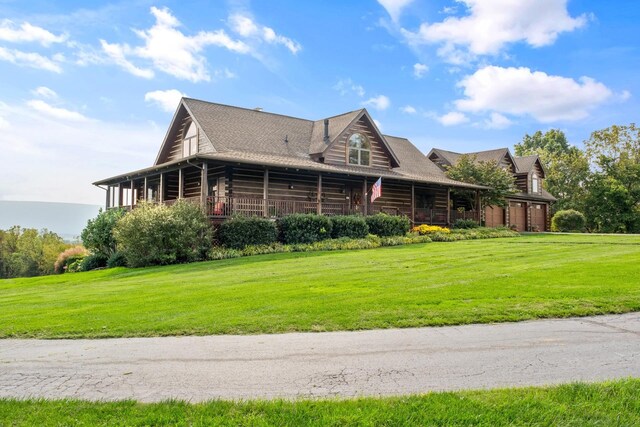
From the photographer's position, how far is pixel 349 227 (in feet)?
78.3

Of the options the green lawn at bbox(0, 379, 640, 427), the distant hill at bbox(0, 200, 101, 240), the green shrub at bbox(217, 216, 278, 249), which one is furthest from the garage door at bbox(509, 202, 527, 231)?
the distant hill at bbox(0, 200, 101, 240)

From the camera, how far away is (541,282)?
10555mm

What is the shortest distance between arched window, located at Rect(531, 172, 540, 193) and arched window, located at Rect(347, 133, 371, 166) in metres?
21.5

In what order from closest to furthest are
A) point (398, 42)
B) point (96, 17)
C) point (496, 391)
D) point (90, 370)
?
point (496, 391)
point (90, 370)
point (96, 17)
point (398, 42)

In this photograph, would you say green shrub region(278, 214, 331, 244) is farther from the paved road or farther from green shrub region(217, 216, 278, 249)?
the paved road

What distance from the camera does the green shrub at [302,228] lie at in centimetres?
2227

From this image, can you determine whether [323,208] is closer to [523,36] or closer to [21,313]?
[523,36]

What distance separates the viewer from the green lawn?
399cm

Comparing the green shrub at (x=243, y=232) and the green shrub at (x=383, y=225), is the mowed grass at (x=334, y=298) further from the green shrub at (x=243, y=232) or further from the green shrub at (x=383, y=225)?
the green shrub at (x=383, y=225)

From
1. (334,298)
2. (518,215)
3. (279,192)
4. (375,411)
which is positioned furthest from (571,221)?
(375,411)

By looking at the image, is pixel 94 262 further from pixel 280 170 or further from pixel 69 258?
pixel 280 170

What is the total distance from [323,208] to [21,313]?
58.1ft

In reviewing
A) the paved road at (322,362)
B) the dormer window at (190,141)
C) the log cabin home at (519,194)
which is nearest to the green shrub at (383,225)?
the dormer window at (190,141)

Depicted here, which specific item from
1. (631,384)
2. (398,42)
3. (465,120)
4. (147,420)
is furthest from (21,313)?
(465,120)
